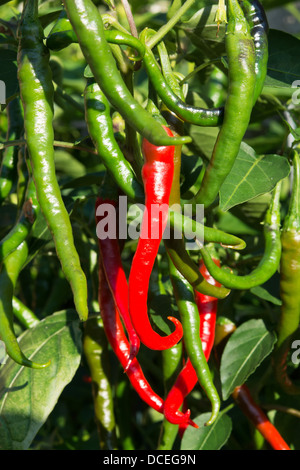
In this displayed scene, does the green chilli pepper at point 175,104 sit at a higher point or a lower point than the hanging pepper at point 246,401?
higher

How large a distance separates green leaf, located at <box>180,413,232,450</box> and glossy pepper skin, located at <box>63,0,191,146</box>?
875 mm

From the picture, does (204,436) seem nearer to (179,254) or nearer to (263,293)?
(263,293)

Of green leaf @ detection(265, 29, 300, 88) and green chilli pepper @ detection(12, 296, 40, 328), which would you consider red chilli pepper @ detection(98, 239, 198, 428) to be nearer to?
green chilli pepper @ detection(12, 296, 40, 328)

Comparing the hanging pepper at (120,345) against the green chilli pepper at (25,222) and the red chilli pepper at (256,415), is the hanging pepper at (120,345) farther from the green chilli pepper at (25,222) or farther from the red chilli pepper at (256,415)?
the red chilli pepper at (256,415)

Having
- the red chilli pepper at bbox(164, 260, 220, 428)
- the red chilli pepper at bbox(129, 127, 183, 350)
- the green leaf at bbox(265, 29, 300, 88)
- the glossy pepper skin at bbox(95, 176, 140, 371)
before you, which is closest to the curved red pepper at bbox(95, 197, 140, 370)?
the glossy pepper skin at bbox(95, 176, 140, 371)

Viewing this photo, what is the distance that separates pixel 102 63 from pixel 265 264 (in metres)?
0.54

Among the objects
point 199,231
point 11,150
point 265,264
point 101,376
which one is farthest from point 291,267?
point 11,150

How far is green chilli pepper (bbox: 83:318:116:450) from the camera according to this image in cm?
152

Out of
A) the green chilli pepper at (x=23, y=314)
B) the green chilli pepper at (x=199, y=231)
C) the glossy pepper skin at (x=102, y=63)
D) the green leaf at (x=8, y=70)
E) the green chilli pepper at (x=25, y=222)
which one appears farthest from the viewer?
the green chilli pepper at (x=23, y=314)

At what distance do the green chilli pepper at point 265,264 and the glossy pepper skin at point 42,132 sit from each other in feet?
0.78

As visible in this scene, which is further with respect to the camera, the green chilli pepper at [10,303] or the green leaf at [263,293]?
the green leaf at [263,293]

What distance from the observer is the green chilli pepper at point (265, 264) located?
104 cm
